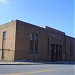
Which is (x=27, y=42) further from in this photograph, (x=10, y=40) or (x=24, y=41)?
(x=10, y=40)

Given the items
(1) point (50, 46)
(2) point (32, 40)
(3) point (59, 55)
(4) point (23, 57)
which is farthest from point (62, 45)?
(4) point (23, 57)

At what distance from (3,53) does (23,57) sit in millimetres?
4366

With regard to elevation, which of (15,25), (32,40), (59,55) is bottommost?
(59,55)

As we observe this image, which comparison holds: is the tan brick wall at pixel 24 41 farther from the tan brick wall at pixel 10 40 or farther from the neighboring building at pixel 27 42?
the tan brick wall at pixel 10 40

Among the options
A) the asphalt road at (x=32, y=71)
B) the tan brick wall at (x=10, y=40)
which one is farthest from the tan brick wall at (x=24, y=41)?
the asphalt road at (x=32, y=71)

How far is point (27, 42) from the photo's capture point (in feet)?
131

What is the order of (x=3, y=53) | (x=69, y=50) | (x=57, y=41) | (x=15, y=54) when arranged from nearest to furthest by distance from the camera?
(x=15, y=54) → (x=3, y=53) → (x=57, y=41) → (x=69, y=50)

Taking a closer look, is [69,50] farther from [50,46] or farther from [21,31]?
[21,31]

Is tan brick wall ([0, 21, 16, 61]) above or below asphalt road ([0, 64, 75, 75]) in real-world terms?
above

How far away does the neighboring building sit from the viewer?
38062 mm

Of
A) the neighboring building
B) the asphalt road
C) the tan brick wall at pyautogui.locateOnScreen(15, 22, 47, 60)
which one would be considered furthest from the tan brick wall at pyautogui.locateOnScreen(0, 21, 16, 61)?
the asphalt road

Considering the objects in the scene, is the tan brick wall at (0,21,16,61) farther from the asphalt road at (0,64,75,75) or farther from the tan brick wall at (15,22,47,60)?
the asphalt road at (0,64,75,75)

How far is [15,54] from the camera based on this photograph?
37281 mm

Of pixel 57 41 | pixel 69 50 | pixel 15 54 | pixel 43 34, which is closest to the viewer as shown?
pixel 15 54
